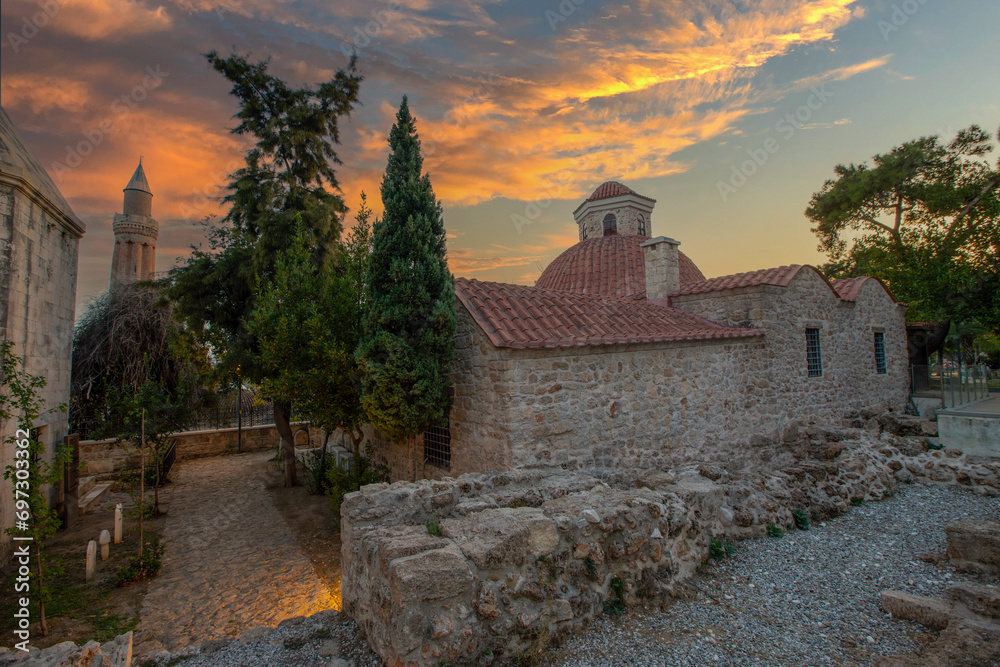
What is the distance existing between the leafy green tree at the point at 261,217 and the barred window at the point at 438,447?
475 centimetres

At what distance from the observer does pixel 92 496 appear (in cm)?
1020

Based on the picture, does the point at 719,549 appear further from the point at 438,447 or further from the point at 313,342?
the point at 313,342

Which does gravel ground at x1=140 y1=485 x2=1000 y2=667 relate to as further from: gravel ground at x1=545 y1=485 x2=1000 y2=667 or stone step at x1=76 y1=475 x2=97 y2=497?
stone step at x1=76 y1=475 x2=97 y2=497

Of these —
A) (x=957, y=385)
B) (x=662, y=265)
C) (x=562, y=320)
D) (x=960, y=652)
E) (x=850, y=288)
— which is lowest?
(x=960, y=652)

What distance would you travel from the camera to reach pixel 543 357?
6.80 metres

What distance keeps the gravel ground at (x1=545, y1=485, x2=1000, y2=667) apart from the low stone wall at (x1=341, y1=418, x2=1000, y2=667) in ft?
0.86

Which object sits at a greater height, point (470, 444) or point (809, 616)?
point (470, 444)

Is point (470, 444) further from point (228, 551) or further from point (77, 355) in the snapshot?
point (77, 355)

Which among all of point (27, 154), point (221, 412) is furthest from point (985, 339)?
point (27, 154)

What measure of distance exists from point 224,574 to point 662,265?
11.1 metres

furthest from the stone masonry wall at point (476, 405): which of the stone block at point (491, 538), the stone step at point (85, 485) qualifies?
the stone step at point (85, 485)

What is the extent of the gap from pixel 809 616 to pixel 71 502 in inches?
510

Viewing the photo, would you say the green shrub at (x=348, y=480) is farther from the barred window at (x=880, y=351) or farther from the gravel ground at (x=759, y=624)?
the barred window at (x=880, y=351)

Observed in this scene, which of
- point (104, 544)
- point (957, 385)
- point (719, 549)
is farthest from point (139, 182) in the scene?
point (957, 385)
